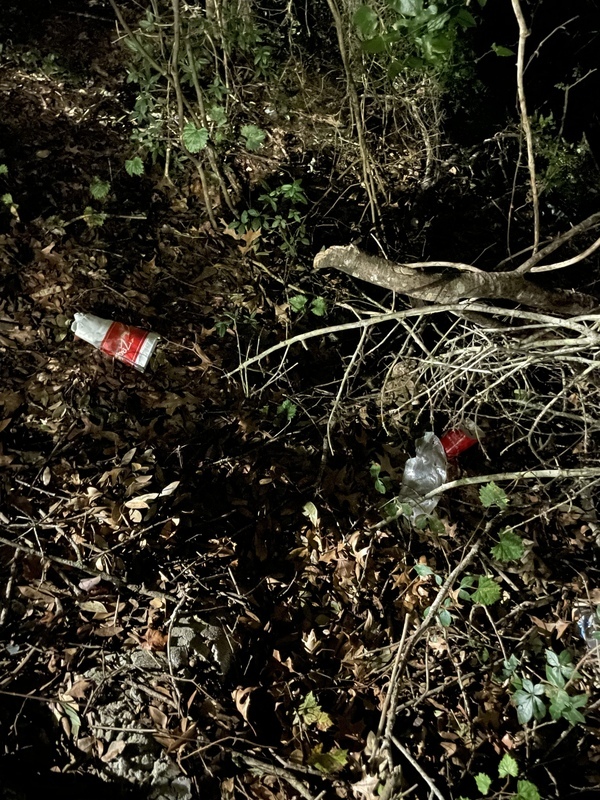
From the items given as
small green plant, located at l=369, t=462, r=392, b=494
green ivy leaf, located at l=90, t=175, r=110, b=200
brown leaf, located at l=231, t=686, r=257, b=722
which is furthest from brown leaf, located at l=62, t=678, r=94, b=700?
green ivy leaf, located at l=90, t=175, r=110, b=200

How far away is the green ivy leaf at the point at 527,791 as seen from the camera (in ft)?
5.87

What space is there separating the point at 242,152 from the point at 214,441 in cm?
240

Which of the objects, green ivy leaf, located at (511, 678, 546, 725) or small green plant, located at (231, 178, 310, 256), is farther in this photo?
small green plant, located at (231, 178, 310, 256)

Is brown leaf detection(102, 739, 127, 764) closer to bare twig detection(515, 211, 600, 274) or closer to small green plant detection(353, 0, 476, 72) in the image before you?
bare twig detection(515, 211, 600, 274)

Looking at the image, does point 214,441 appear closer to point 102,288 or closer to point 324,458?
point 324,458

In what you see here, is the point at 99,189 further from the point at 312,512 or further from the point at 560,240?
the point at 560,240

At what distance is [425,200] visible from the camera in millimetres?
4023

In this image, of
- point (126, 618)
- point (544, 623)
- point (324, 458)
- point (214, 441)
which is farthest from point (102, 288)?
point (544, 623)

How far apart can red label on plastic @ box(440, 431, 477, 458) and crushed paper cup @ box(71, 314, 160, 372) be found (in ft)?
5.59

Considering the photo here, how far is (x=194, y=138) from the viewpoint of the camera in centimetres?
275

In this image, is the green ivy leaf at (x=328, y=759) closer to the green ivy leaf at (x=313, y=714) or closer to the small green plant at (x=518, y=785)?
the green ivy leaf at (x=313, y=714)

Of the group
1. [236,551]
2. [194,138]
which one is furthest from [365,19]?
[236,551]

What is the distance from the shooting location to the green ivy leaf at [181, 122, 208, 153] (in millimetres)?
2729

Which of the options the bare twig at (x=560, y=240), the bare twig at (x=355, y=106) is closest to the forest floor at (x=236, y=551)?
the bare twig at (x=355, y=106)
